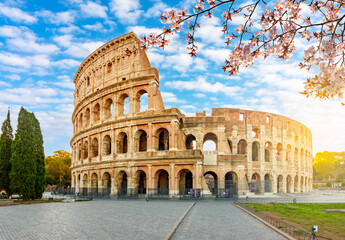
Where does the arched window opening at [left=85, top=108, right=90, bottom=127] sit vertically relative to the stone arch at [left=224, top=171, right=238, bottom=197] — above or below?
above

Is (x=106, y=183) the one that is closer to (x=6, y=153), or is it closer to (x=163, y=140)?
(x=163, y=140)

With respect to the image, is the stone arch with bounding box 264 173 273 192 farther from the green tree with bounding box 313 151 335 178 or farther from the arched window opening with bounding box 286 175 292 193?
the green tree with bounding box 313 151 335 178

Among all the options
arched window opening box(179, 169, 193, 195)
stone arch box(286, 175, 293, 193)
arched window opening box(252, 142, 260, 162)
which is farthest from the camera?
stone arch box(286, 175, 293, 193)

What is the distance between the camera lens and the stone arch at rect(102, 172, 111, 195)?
3466cm

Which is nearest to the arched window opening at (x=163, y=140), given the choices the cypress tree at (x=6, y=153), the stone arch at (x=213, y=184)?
the stone arch at (x=213, y=184)

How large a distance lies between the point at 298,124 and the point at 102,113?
3528cm

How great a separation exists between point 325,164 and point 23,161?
101m

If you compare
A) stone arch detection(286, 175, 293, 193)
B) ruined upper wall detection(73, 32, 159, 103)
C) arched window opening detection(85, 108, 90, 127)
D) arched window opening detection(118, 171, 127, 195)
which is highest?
ruined upper wall detection(73, 32, 159, 103)

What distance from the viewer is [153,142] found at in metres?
32.5

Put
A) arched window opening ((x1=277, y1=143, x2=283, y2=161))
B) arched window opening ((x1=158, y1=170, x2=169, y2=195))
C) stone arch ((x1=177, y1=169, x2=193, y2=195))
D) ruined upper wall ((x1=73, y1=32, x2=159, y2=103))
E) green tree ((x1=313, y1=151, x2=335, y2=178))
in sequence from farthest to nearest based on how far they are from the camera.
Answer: green tree ((x1=313, y1=151, x2=335, y2=178)) → arched window opening ((x1=277, y1=143, x2=283, y2=161)) → ruined upper wall ((x1=73, y1=32, x2=159, y2=103)) → arched window opening ((x1=158, y1=170, x2=169, y2=195)) → stone arch ((x1=177, y1=169, x2=193, y2=195))

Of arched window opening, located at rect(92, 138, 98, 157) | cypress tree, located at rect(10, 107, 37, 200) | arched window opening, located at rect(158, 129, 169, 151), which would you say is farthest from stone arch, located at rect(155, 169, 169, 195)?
cypress tree, located at rect(10, 107, 37, 200)

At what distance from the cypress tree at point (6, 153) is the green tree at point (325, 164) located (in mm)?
100151

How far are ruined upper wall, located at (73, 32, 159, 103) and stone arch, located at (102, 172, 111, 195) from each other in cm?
1212

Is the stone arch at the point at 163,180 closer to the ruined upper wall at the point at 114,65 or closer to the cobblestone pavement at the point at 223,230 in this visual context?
the ruined upper wall at the point at 114,65
